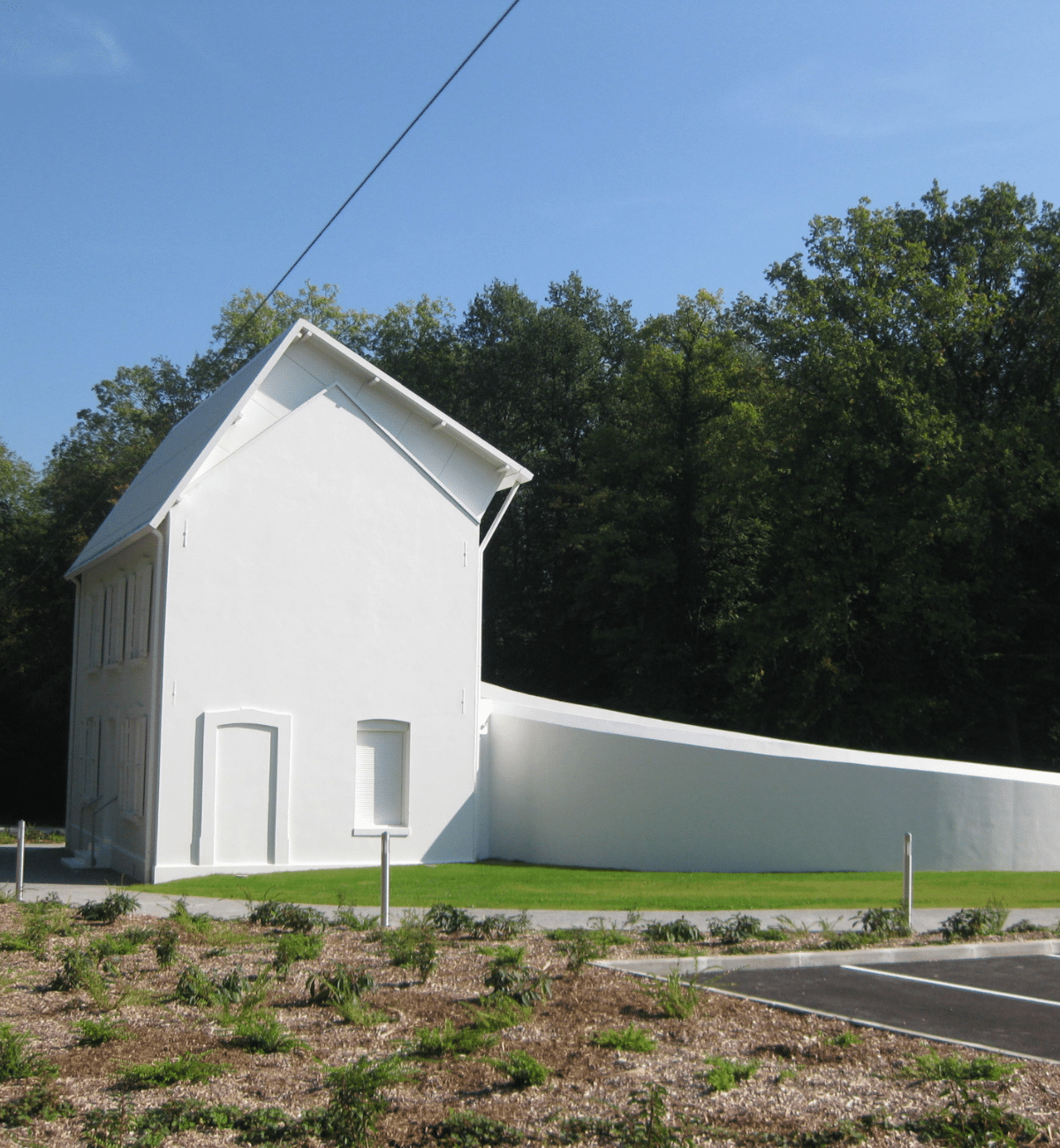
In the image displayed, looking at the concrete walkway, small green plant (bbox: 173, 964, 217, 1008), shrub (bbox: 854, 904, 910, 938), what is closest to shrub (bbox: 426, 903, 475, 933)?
the concrete walkway

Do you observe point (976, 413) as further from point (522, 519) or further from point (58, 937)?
point (58, 937)

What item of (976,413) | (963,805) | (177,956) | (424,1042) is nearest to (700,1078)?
(424,1042)

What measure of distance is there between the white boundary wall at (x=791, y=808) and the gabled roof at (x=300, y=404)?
5802 millimetres

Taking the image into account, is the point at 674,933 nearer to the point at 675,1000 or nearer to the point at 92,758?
the point at 675,1000

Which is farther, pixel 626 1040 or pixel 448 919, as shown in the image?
pixel 448 919

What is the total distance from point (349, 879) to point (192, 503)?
681 cm

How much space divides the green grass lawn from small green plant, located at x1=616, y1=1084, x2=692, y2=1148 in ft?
28.2

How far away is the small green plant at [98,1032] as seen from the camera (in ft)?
24.8

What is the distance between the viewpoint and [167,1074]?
670 cm

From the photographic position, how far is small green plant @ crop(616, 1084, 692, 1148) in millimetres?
5578

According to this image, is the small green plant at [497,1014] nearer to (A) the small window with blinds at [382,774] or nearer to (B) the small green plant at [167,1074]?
(B) the small green plant at [167,1074]

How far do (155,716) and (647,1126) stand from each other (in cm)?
1541

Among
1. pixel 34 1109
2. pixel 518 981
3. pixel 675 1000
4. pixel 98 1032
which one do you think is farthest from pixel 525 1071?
pixel 98 1032

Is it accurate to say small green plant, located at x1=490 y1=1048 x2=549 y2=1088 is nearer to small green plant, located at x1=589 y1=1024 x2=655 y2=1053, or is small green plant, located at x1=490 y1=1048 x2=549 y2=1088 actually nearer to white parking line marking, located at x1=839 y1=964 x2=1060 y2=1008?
small green plant, located at x1=589 y1=1024 x2=655 y2=1053
